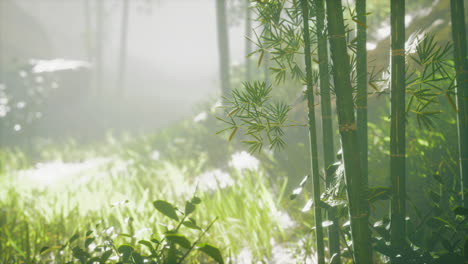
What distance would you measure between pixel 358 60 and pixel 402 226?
→ 536 mm

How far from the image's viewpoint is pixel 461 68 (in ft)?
3.54

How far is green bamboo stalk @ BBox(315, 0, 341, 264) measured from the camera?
107cm

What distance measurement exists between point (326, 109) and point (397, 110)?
0.22 m

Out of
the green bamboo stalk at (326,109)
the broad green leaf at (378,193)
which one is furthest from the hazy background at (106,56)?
the broad green leaf at (378,193)

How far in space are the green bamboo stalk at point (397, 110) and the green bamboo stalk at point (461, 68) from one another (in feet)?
→ 0.69

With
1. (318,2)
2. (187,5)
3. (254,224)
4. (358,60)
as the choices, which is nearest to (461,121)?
(358,60)

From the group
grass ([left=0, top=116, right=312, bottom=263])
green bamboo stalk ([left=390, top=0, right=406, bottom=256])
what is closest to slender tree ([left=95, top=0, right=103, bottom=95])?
grass ([left=0, top=116, right=312, bottom=263])

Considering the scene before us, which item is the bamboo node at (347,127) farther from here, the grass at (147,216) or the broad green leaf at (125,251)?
the broad green leaf at (125,251)

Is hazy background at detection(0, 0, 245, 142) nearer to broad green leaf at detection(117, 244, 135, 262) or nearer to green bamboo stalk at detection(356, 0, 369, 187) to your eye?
green bamboo stalk at detection(356, 0, 369, 187)

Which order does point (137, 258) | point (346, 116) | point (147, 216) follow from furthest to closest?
point (147, 216), point (137, 258), point (346, 116)

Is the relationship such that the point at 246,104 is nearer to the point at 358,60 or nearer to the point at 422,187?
the point at 358,60

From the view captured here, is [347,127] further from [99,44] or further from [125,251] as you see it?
[99,44]

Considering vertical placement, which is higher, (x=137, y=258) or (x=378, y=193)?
(x=378, y=193)

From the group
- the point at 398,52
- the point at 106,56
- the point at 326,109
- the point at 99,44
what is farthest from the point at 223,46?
the point at 106,56
